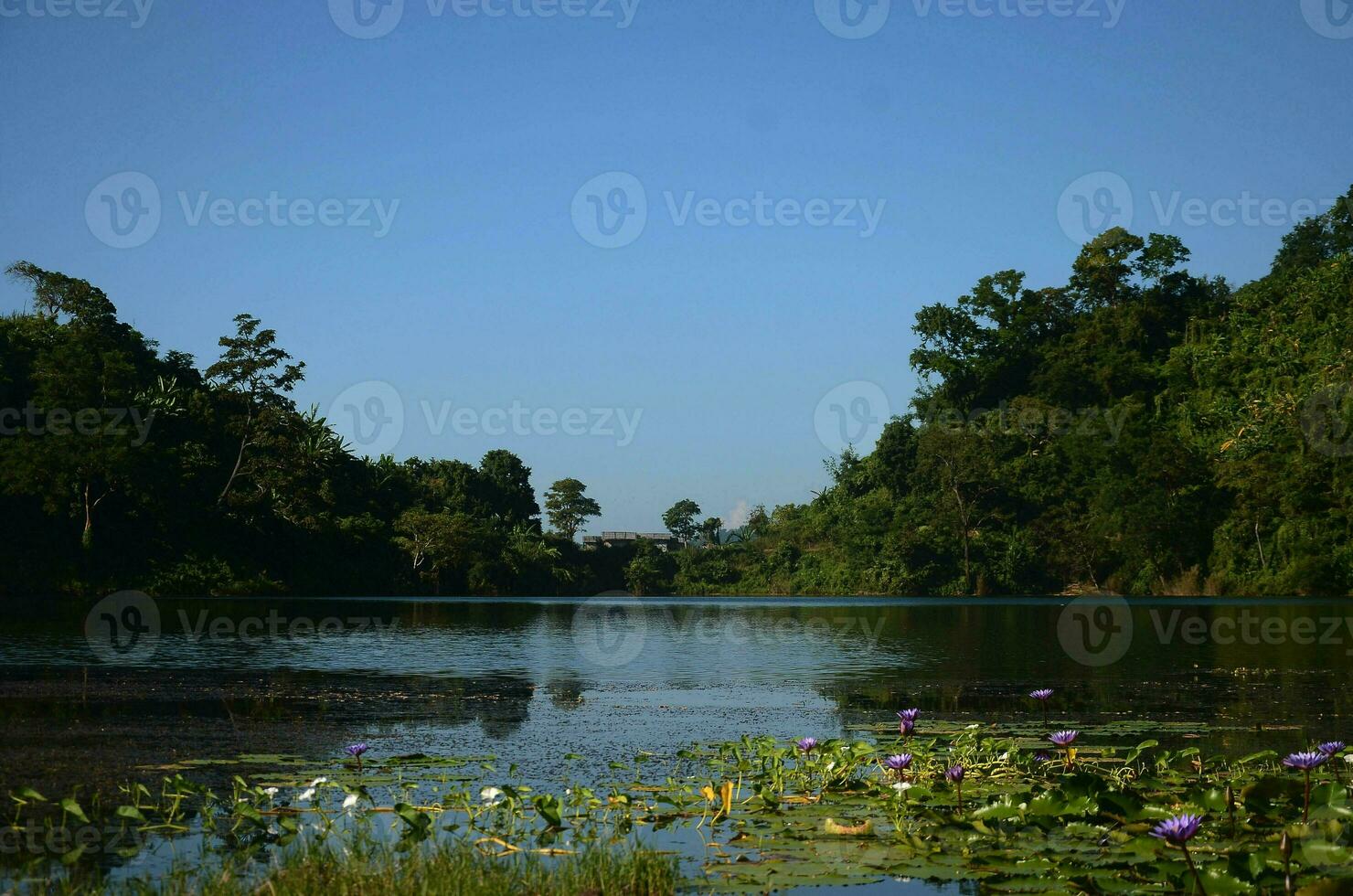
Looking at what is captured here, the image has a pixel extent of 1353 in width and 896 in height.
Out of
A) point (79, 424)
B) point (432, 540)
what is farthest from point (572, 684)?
point (432, 540)

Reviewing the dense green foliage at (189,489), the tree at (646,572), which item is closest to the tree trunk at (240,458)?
the dense green foliage at (189,489)

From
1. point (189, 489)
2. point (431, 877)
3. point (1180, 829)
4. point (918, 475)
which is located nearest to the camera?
point (1180, 829)

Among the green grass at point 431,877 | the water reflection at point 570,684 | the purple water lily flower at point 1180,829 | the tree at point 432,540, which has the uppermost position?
the tree at point 432,540

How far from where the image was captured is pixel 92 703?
12.4m

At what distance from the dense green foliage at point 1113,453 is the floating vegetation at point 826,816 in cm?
5313

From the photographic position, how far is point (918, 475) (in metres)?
74.0

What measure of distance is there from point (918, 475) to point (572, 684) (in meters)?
59.8

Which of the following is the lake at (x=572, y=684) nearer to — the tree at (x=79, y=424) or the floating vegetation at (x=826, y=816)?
the floating vegetation at (x=826, y=816)

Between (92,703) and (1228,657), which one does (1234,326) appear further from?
(92,703)

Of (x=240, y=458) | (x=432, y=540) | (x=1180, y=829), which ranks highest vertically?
(x=240, y=458)

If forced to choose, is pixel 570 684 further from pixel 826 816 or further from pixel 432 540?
pixel 432 540

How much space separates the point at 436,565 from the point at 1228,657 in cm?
4851

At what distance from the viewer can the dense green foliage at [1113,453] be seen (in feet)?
189

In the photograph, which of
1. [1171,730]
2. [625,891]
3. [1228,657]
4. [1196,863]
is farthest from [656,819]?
[1228,657]
